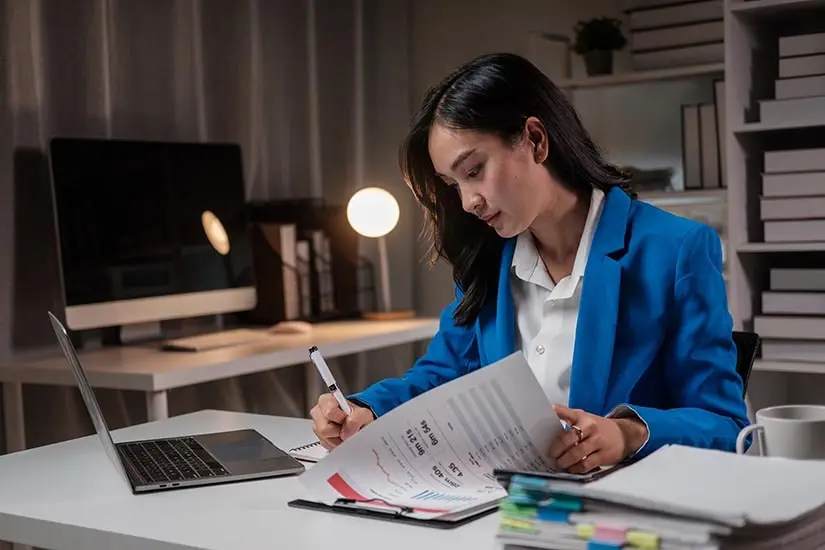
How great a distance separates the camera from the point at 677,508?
81 cm

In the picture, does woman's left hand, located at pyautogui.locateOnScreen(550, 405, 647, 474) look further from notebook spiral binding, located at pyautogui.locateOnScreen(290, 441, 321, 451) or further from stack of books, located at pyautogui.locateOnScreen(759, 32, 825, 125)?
stack of books, located at pyautogui.locateOnScreen(759, 32, 825, 125)

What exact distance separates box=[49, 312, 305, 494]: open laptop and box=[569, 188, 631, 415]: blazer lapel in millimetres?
395

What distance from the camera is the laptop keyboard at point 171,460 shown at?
134cm

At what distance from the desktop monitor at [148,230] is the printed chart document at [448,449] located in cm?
160

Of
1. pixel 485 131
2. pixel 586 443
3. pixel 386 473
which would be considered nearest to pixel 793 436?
pixel 586 443

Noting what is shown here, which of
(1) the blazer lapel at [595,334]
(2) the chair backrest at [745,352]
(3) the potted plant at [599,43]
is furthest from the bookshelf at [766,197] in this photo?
(1) the blazer lapel at [595,334]

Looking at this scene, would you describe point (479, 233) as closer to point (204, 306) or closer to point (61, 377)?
point (61, 377)

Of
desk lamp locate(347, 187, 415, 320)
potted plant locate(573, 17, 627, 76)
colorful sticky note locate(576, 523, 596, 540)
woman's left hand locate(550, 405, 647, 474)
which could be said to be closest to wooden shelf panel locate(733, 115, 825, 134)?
potted plant locate(573, 17, 627, 76)

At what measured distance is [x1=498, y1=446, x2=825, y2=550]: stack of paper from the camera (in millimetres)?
816

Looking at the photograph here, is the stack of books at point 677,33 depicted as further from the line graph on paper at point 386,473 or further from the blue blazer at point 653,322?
the line graph on paper at point 386,473

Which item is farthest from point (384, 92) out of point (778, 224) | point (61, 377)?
point (61, 377)

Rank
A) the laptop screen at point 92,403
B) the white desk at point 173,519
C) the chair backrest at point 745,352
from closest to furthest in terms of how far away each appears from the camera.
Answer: the white desk at point 173,519
the laptop screen at point 92,403
the chair backrest at point 745,352

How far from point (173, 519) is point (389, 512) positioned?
0.80ft

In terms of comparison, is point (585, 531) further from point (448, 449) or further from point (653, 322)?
point (653, 322)
